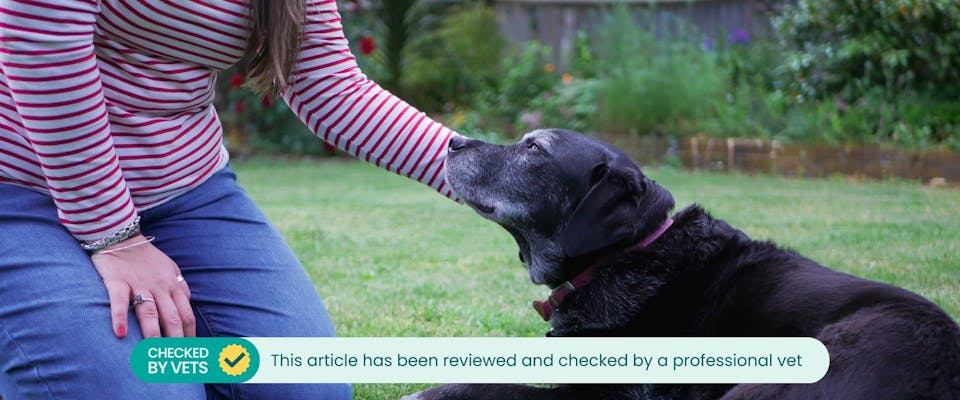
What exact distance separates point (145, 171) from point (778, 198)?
5.22 metres

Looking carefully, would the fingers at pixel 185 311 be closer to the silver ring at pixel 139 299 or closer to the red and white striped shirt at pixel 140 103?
the silver ring at pixel 139 299

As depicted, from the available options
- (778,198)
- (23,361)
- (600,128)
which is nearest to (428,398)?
(23,361)

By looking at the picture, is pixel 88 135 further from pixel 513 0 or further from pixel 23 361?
pixel 513 0

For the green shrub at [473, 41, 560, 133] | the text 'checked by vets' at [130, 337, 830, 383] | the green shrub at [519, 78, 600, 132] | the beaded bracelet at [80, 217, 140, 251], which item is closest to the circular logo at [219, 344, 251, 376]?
the text 'checked by vets' at [130, 337, 830, 383]

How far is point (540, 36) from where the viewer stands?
13.0 metres

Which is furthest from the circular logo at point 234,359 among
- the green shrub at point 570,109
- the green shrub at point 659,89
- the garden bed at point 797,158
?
the green shrub at point 570,109

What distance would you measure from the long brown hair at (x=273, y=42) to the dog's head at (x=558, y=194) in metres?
0.53

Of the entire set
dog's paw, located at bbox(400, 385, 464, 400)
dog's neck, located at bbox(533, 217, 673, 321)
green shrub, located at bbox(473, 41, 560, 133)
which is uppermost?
dog's neck, located at bbox(533, 217, 673, 321)

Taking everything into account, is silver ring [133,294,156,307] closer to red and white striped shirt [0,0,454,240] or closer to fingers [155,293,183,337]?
fingers [155,293,183,337]

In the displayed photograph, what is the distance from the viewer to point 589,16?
1238cm

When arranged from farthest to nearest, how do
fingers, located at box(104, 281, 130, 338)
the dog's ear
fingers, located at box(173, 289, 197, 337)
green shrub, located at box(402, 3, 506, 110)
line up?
green shrub, located at box(402, 3, 506, 110)
the dog's ear
fingers, located at box(173, 289, 197, 337)
fingers, located at box(104, 281, 130, 338)

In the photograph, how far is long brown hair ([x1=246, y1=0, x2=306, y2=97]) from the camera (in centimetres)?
234

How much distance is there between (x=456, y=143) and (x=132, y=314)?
101cm

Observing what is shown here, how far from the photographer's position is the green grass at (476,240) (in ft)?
12.6
